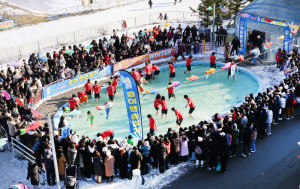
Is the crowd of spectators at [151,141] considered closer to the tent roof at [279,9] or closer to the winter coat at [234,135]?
the winter coat at [234,135]

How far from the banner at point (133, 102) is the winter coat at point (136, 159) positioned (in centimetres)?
172

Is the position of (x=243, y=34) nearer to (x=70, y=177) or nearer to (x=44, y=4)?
(x=70, y=177)

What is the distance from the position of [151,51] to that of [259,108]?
11585mm

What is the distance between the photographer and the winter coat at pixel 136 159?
43.8 feet

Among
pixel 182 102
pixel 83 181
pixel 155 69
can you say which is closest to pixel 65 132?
pixel 83 181

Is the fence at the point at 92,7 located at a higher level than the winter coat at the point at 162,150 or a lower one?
higher

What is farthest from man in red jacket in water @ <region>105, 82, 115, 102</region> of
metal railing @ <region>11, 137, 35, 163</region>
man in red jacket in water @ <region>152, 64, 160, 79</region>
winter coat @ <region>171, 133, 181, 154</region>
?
winter coat @ <region>171, 133, 181, 154</region>

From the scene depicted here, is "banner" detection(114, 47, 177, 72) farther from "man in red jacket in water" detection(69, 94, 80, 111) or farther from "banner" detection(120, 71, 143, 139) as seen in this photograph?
"banner" detection(120, 71, 143, 139)

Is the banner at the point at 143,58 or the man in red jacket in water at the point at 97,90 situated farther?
the banner at the point at 143,58

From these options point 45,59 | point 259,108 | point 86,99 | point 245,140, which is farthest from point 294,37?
point 45,59

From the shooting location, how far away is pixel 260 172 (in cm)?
1409

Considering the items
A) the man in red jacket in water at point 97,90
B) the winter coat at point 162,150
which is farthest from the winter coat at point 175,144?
the man in red jacket in water at point 97,90

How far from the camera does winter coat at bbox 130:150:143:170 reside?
13335mm

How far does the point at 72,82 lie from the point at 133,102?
8229 mm
